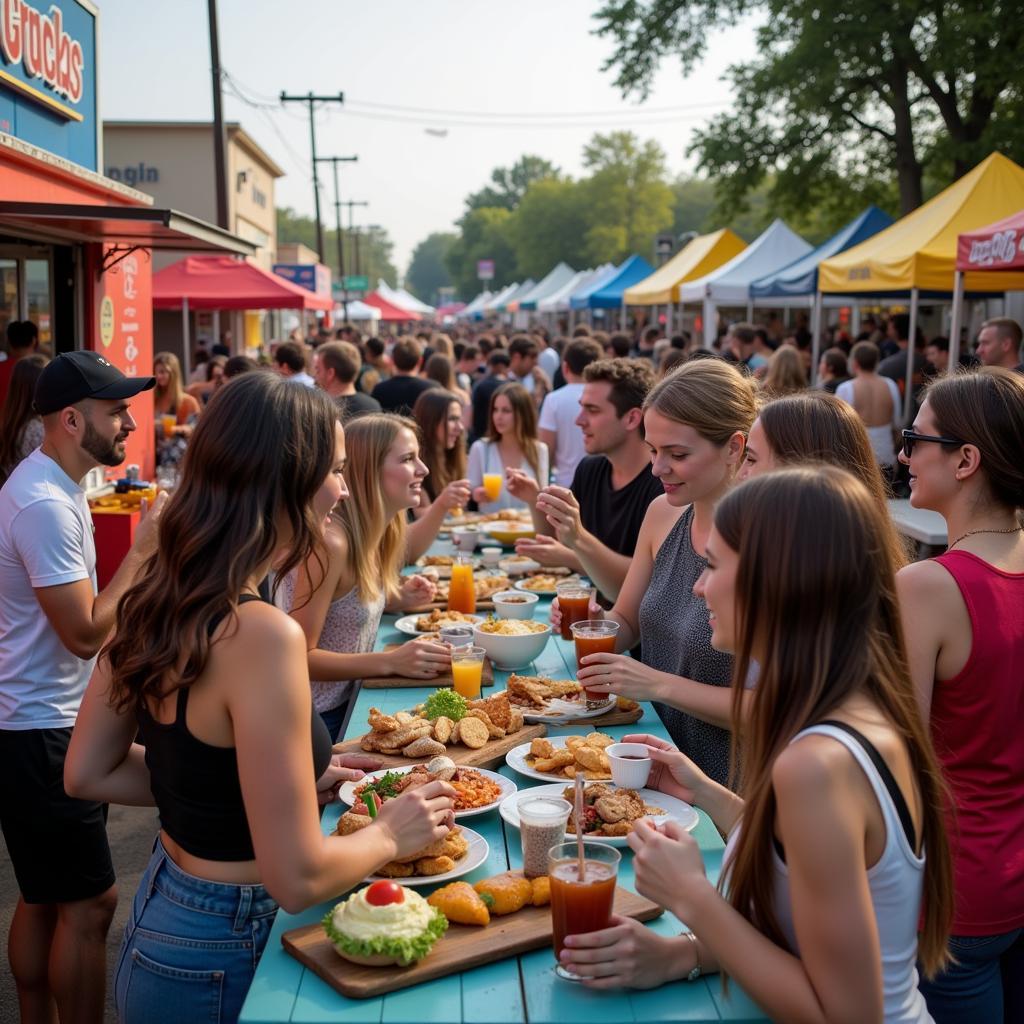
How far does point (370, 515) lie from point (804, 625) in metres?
2.34

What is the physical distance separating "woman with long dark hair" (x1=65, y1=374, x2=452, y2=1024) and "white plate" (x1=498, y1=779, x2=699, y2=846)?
0.29 metres

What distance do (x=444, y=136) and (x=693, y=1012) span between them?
39.8m

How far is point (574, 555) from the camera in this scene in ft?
15.2

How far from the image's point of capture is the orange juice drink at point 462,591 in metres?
4.42

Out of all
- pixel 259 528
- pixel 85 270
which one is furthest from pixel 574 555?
pixel 85 270

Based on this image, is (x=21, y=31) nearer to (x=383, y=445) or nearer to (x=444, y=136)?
(x=383, y=445)

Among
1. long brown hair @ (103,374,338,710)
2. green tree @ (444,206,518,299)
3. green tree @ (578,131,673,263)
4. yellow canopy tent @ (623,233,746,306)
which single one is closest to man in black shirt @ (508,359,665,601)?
long brown hair @ (103,374,338,710)

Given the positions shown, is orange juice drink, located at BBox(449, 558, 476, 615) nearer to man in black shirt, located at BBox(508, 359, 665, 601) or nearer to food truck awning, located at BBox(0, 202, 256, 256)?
man in black shirt, located at BBox(508, 359, 665, 601)

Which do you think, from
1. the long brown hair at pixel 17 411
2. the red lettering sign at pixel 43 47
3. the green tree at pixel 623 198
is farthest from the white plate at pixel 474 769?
the green tree at pixel 623 198

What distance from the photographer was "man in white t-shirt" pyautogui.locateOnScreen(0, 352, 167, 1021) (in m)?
3.17

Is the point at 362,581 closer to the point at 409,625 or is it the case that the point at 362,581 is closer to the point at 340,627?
the point at 340,627

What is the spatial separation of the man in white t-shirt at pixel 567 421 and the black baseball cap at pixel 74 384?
16.2 ft

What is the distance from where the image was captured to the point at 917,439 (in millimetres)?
2611

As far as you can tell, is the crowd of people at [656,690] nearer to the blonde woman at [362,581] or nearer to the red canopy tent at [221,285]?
the blonde woman at [362,581]
